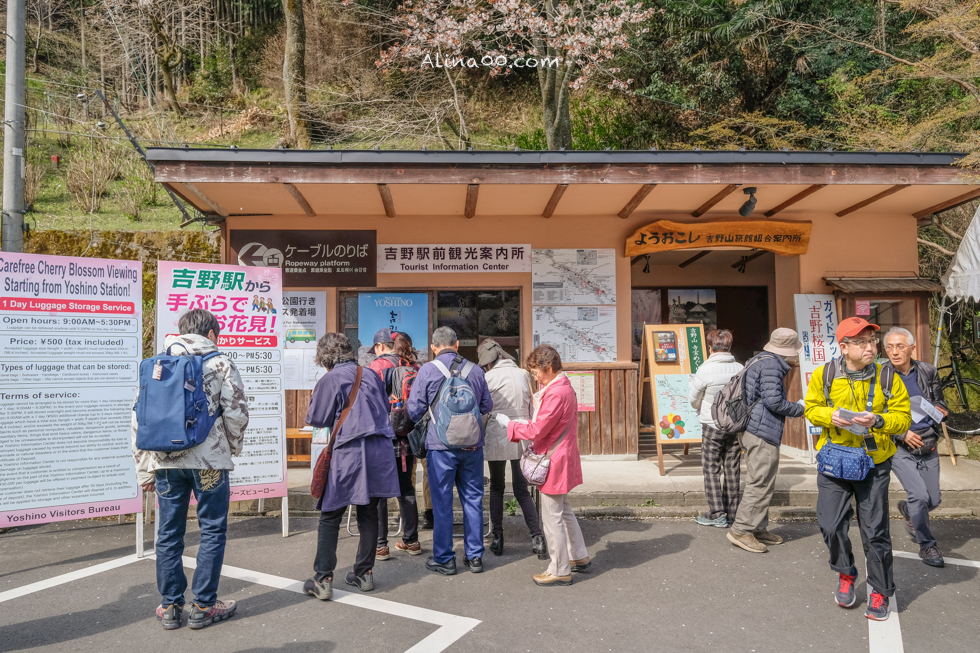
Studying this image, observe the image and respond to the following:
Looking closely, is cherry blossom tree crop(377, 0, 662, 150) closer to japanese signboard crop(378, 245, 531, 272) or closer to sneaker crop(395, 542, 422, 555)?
japanese signboard crop(378, 245, 531, 272)

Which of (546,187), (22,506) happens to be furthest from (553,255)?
(22,506)

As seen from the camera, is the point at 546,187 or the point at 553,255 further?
the point at 553,255

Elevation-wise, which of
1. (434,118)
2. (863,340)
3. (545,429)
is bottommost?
(545,429)

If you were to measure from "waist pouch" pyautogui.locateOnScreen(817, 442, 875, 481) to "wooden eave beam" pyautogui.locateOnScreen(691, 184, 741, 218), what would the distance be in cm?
384

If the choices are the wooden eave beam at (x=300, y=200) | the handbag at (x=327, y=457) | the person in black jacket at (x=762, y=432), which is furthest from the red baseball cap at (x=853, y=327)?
the wooden eave beam at (x=300, y=200)

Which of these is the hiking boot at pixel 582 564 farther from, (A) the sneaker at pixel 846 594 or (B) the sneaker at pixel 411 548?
(A) the sneaker at pixel 846 594

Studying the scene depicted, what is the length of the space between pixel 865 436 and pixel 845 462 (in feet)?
0.62

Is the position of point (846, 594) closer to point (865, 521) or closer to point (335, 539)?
point (865, 521)

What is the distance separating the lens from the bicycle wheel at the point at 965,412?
904 centimetres

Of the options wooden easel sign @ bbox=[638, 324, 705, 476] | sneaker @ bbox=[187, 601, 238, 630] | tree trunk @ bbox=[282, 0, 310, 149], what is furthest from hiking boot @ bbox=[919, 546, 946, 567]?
tree trunk @ bbox=[282, 0, 310, 149]

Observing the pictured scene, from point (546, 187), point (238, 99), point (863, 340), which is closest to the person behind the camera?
point (863, 340)

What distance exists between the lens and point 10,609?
368 centimetres

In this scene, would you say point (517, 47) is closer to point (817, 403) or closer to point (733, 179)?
point (733, 179)

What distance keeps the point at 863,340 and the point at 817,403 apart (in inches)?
17.7
